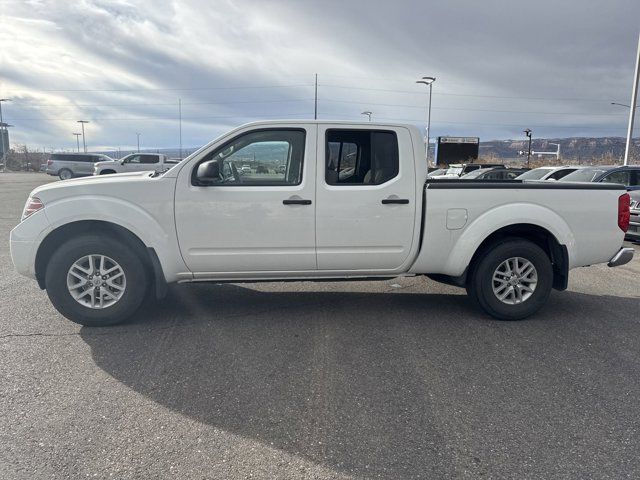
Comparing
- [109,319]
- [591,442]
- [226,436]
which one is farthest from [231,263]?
[591,442]

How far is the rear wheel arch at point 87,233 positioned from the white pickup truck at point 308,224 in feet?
0.03

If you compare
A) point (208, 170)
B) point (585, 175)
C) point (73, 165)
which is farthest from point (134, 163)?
point (208, 170)

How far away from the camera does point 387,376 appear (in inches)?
135

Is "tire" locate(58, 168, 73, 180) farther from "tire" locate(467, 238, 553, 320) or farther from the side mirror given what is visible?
"tire" locate(467, 238, 553, 320)

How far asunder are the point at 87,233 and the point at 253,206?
1.61 metres

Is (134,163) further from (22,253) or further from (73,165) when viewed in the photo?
(22,253)

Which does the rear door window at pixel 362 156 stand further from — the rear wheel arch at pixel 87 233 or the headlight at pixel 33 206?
the headlight at pixel 33 206

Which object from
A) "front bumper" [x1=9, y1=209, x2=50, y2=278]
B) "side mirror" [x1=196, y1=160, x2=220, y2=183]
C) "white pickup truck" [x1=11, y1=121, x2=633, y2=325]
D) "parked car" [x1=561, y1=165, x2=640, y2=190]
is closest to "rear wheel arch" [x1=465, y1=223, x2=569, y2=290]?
"white pickup truck" [x1=11, y1=121, x2=633, y2=325]

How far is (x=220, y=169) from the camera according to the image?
14.3 feet

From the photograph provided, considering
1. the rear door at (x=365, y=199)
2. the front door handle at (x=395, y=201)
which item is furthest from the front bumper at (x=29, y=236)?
the front door handle at (x=395, y=201)

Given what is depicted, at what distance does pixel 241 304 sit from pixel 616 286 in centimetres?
510

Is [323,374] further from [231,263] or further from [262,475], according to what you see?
[231,263]

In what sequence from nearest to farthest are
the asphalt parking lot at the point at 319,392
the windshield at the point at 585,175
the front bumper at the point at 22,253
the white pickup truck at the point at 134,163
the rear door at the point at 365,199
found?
1. the asphalt parking lot at the point at 319,392
2. the front bumper at the point at 22,253
3. the rear door at the point at 365,199
4. the windshield at the point at 585,175
5. the white pickup truck at the point at 134,163

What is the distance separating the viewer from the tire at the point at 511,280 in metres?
4.61
